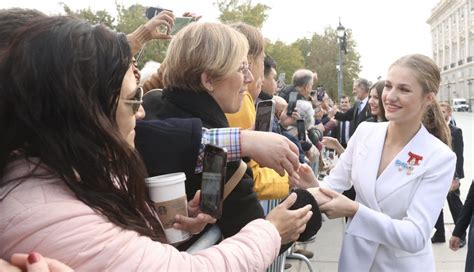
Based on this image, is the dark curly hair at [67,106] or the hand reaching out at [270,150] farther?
the hand reaching out at [270,150]

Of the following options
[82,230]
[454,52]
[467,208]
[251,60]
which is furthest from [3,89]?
[454,52]

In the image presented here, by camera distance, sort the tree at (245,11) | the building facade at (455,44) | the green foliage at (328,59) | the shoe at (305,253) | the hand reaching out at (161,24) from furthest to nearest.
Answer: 1. the building facade at (455,44)
2. the green foliage at (328,59)
3. the tree at (245,11)
4. the shoe at (305,253)
5. the hand reaching out at (161,24)

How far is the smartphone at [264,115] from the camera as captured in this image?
2.76 meters

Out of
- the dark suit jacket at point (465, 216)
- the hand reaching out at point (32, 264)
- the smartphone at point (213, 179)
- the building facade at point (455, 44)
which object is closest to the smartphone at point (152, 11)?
the smartphone at point (213, 179)

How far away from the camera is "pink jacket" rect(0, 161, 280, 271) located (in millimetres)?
968

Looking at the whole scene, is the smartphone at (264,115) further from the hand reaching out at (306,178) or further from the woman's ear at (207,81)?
the woman's ear at (207,81)

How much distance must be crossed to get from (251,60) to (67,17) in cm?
162

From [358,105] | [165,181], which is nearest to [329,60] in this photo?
[358,105]

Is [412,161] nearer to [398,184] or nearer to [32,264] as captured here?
[398,184]

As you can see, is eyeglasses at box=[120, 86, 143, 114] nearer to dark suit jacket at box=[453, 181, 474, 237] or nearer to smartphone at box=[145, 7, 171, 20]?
smartphone at box=[145, 7, 171, 20]

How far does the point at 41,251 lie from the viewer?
968 mm

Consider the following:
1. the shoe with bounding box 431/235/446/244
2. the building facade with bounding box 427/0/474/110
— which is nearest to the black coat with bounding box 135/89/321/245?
the shoe with bounding box 431/235/446/244

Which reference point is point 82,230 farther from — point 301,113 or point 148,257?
point 301,113

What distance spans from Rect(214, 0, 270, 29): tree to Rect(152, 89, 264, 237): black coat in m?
26.9
